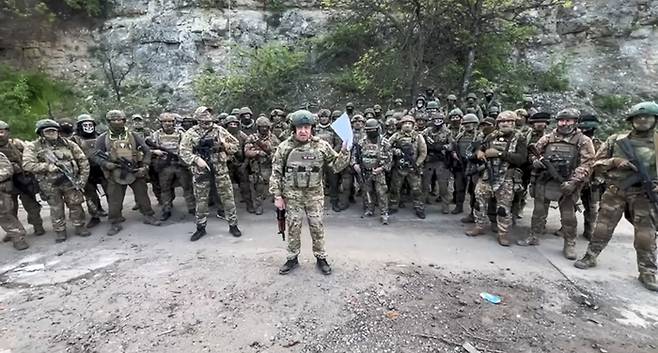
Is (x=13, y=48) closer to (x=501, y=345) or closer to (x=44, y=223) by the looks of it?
(x=44, y=223)

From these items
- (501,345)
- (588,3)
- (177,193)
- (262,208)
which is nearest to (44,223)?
(177,193)

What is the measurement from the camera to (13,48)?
1569 centimetres

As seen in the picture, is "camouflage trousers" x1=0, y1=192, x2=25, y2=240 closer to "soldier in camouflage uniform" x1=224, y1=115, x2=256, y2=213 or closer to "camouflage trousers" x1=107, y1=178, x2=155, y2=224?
"camouflage trousers" x1=107, y1=178, x2=155, y2=224

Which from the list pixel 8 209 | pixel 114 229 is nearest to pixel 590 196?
pixel 114 229

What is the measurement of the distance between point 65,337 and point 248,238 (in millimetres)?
3004

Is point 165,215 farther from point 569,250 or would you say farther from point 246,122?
point 569,250

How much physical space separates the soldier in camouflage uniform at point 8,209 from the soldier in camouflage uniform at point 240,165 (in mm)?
3578

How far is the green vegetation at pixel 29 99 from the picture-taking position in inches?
525

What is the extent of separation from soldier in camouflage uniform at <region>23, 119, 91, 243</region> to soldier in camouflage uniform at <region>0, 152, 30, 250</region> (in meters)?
0.29

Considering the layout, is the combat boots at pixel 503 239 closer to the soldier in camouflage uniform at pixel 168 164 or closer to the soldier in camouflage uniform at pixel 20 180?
the soldier in camouflage uniform at pixel 168 164

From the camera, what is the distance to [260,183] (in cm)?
831

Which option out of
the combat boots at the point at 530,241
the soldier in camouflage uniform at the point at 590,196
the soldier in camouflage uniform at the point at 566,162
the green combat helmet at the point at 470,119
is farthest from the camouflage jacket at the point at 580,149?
the green combat helmet at the point at 470,119

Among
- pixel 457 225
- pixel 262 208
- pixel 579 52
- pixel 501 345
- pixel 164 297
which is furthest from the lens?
pixel 579 52

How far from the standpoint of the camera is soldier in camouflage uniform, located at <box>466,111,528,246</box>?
20.0 ft
